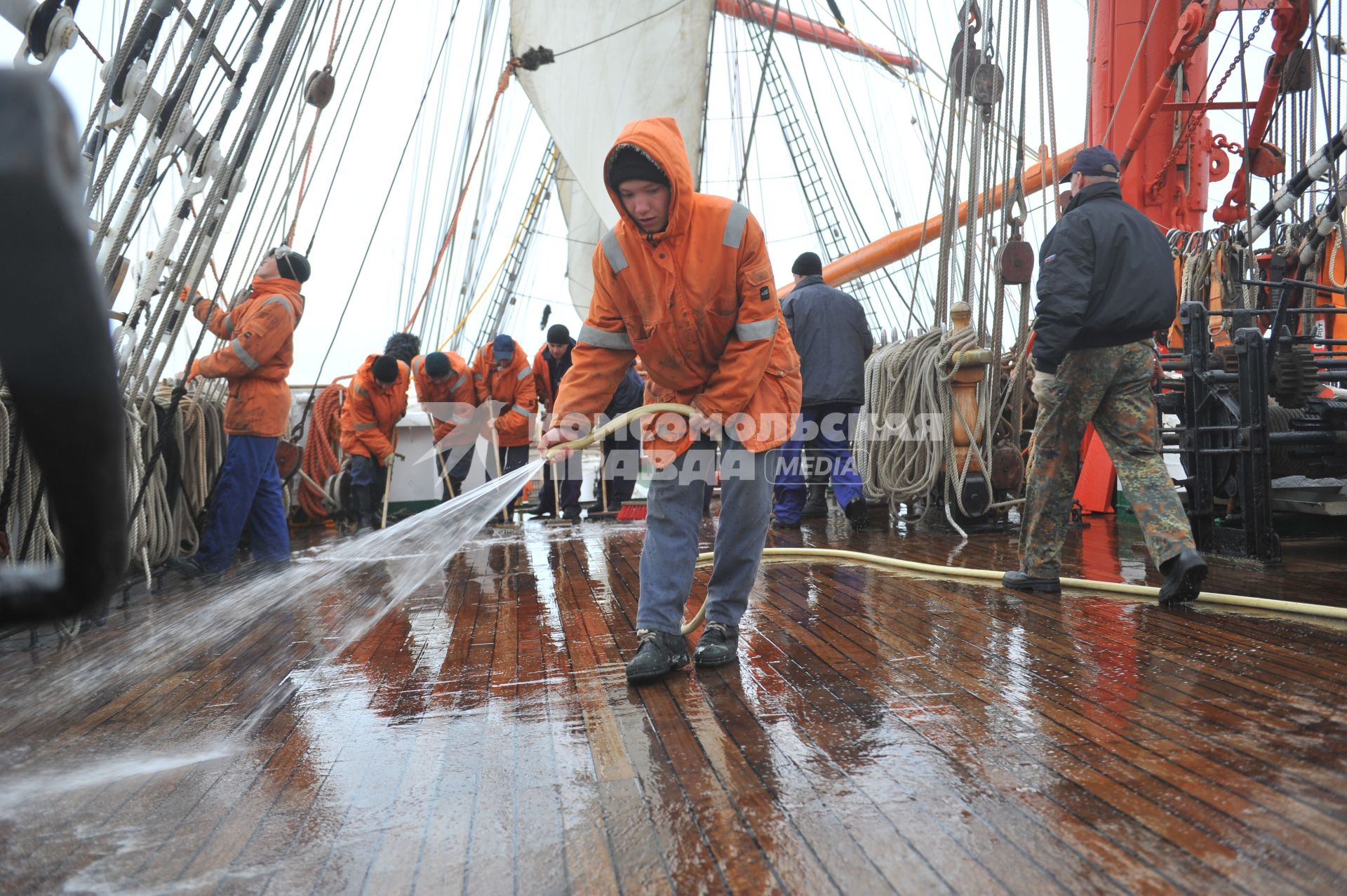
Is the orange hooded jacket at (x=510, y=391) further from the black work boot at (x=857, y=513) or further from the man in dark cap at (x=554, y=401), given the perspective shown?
the black work boot at (x=857, y=513)

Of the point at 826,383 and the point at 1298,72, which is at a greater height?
the point at 1298,72

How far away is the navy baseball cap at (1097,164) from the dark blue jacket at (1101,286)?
196mm

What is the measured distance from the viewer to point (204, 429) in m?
6.04

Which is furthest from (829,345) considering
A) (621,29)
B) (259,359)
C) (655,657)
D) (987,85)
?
(621,29)

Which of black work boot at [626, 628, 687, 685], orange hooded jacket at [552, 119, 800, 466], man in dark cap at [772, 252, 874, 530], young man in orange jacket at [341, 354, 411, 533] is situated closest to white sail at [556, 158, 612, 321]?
young man in orange jacket at [341, 354, 411, 533]

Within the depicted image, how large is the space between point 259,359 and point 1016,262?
165 inches

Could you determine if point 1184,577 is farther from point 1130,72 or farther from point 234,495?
point 234,495

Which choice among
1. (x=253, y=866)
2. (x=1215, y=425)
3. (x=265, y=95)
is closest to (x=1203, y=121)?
(x=1215, y=425)

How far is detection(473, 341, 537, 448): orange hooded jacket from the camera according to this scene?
8953 mm

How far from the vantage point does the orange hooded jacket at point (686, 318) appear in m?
2.87

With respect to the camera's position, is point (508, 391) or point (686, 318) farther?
point (508, 391)

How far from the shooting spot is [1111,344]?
12.1 ft

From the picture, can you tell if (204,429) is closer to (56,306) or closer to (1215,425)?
(1215,425)

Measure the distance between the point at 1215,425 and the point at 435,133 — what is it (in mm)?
11201
